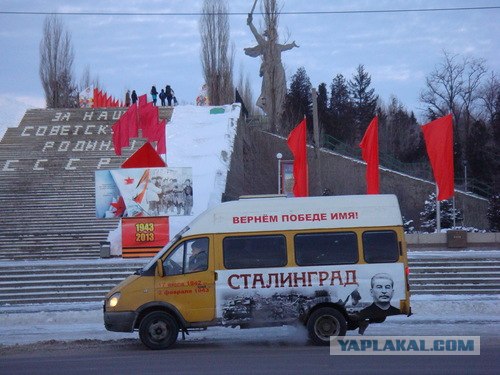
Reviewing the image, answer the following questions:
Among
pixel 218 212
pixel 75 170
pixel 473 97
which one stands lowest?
pixel 218 212

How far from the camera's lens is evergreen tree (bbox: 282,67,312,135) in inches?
2160

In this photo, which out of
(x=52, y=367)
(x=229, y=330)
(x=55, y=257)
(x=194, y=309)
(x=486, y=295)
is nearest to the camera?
(x=52, y=367)

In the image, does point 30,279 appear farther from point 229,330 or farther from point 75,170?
point 75,170

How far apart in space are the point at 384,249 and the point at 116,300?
4970mm

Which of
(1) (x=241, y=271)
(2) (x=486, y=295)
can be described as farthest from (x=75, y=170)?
(1) (x=241, y=271)

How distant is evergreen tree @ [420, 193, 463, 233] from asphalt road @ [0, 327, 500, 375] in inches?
885

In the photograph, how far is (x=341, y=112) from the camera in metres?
64.4

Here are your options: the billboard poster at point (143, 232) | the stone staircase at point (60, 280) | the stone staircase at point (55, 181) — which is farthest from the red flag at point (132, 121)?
the stone staircase at point (60, 280)

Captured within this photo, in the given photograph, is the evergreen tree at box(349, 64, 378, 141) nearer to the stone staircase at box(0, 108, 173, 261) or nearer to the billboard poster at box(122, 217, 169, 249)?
the stone staircase at box(0, 108, 173, 261)

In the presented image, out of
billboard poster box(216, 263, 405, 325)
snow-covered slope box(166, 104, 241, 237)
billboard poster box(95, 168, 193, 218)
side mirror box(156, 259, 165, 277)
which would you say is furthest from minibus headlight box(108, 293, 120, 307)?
snow-covered slope box(166, 104, 241, 237)

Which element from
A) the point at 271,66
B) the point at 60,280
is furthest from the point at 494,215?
the point at 271,66

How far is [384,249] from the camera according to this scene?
14.0m

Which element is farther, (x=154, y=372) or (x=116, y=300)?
(x=116, y=300)

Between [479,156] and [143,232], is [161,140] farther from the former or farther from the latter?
[479,156]
